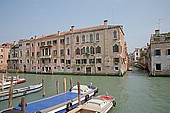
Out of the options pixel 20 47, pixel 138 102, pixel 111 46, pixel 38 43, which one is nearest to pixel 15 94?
pixel 138 102

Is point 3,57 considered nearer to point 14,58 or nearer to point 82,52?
point 14,58

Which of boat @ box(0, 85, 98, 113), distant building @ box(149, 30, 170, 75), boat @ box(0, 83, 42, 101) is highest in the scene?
distant building @ box(149, 30, 170, 75)

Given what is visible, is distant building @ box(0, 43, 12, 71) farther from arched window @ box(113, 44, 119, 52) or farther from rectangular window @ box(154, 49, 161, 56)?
rectangular window @ box(154, 49, 161, 56)

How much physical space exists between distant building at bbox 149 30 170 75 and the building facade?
13.6 feet

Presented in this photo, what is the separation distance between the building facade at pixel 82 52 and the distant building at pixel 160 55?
4.15m

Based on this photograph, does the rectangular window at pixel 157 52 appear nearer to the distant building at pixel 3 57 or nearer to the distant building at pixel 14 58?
the distant building at pixel 14 58

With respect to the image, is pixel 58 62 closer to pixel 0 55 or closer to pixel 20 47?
pixel 20 47

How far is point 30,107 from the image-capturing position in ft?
18.1

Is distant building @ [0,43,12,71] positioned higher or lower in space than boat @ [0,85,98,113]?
higher

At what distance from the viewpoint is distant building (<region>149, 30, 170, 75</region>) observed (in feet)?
56.2

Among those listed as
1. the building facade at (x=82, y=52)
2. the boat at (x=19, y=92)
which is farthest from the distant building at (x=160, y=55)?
the boat at (x=19, y=92)

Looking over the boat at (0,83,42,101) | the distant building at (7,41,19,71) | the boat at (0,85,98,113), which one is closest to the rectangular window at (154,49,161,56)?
the boat at (0,85,98,113)

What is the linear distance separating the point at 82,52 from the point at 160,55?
36.0ft

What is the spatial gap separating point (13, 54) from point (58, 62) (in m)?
14.5
